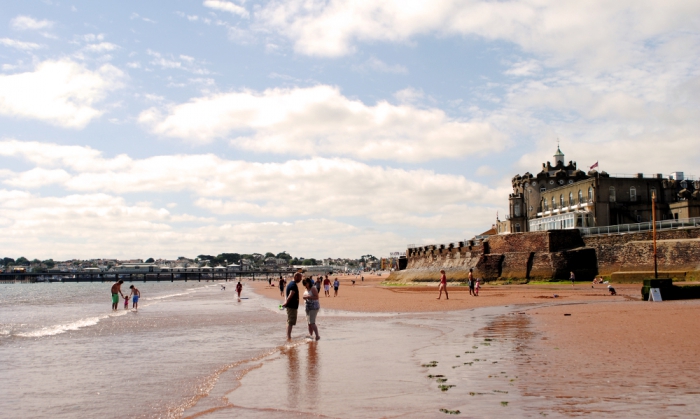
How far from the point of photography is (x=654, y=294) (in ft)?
81.5

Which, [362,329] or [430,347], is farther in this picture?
[362,329]

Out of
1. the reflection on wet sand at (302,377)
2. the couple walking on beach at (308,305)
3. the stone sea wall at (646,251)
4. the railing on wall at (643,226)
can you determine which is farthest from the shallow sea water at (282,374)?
the railing on wall at (643,226)

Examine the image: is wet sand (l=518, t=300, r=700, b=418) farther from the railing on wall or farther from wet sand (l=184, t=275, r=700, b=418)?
the railing on wall

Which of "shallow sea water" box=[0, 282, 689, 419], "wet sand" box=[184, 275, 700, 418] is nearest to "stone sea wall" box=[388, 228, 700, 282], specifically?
"wet sand" box=[184, 275, 700, 418]

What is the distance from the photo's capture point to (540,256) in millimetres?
A: 48312

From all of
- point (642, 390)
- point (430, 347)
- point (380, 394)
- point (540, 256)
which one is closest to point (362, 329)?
point (430, 347)

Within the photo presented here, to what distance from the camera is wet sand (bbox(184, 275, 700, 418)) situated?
7383 millimetres

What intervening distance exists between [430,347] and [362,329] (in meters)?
5.02

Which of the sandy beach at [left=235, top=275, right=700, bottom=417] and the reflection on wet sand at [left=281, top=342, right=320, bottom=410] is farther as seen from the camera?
the reflection on wet sand at [left=281, top=342, right=320, bottom=410]

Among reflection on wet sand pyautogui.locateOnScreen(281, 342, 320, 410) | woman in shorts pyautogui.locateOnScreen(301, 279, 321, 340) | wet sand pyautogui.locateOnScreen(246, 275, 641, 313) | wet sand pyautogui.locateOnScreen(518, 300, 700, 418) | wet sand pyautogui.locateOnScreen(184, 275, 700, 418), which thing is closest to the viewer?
wet sand pyautogui.locateOnScreen(518, 300, 700, 418)

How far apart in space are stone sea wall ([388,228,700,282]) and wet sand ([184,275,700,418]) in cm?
2445

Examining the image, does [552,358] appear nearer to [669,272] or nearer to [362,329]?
[362,329]

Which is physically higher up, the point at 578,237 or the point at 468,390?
the point at 578,237

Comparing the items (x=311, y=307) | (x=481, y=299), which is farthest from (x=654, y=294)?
(x=311, y=307)
